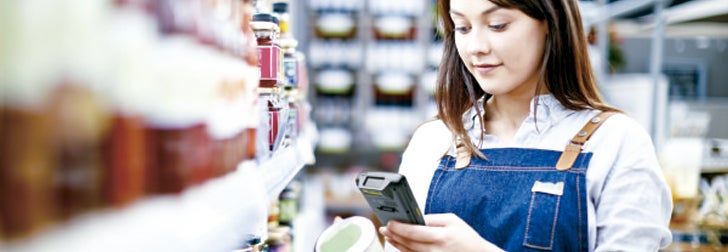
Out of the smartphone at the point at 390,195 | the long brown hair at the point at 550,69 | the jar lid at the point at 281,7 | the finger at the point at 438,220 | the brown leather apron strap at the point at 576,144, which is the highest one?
the jar lid at the point at 281,7

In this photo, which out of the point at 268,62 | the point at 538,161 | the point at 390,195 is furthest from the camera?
the point at 538,161

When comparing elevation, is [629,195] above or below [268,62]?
below

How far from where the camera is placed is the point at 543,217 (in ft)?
4.26

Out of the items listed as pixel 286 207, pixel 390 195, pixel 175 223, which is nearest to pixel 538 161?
pixel 390 195

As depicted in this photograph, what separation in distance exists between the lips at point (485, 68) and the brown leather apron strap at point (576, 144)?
244 millimetres

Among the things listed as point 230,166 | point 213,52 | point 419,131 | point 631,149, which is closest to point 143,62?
point 213,52

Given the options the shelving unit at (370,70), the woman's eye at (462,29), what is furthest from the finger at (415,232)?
the shelving unit at (370,70)

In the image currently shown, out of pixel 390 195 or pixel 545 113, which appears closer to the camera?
pixel 390 195

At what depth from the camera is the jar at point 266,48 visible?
3.79ft

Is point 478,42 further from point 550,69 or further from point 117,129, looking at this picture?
point 117,129

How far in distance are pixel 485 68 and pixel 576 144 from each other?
265 millimetres

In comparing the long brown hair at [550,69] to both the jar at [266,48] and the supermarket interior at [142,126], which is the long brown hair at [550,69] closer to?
the supermarket interior at [142,126]

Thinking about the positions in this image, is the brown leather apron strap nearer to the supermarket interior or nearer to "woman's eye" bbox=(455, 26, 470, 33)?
"woman's eye" bbox=(455, 26, 470, 33)

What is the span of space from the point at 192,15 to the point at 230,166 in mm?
240
